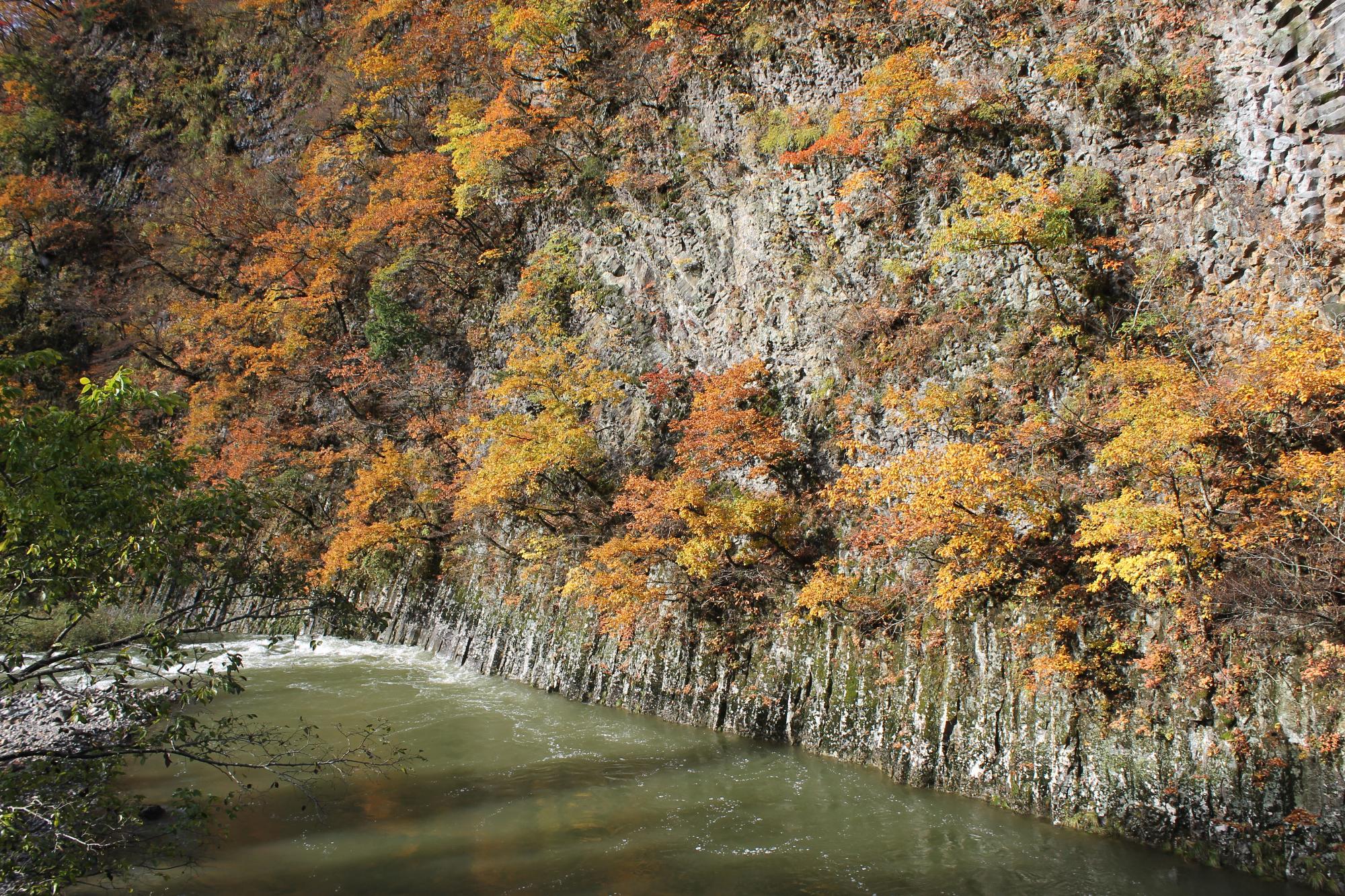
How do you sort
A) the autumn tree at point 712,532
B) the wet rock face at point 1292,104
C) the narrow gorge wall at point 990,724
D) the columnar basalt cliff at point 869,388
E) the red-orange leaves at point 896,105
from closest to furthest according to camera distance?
the narrow gorge wall at point 990,724 < the columnar basalt cliff at point 869,388 < the wet rock face at point 1292,104 < the autumn tree at point 712,532 < the red-orange leaves at point 896,105

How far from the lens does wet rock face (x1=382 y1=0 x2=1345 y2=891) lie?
7.78 meters

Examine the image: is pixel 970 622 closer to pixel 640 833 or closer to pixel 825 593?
pixel 825 593

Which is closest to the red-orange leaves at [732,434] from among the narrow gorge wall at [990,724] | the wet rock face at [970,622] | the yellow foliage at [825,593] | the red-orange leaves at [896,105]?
the wet rock face at [970,622]

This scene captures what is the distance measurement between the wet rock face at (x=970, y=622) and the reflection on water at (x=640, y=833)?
54cm

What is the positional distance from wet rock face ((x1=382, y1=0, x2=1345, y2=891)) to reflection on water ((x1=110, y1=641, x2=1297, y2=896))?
0.54 m

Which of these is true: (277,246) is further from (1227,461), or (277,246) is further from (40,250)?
(1227,461)

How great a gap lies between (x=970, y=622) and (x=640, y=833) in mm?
5218

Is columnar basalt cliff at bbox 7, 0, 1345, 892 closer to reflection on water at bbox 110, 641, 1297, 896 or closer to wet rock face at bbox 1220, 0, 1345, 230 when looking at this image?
wet rock face at bbox 1220, 0, 1345, 230

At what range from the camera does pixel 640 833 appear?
28.8 ft

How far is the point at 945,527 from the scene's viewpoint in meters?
9.50

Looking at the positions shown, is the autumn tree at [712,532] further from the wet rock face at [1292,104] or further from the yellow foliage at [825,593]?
the wet rock face at [1292,104]

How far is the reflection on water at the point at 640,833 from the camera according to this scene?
7582 millimetres

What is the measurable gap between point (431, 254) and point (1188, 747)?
71.3 feet

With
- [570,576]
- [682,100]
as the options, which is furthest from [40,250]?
[570,576]
